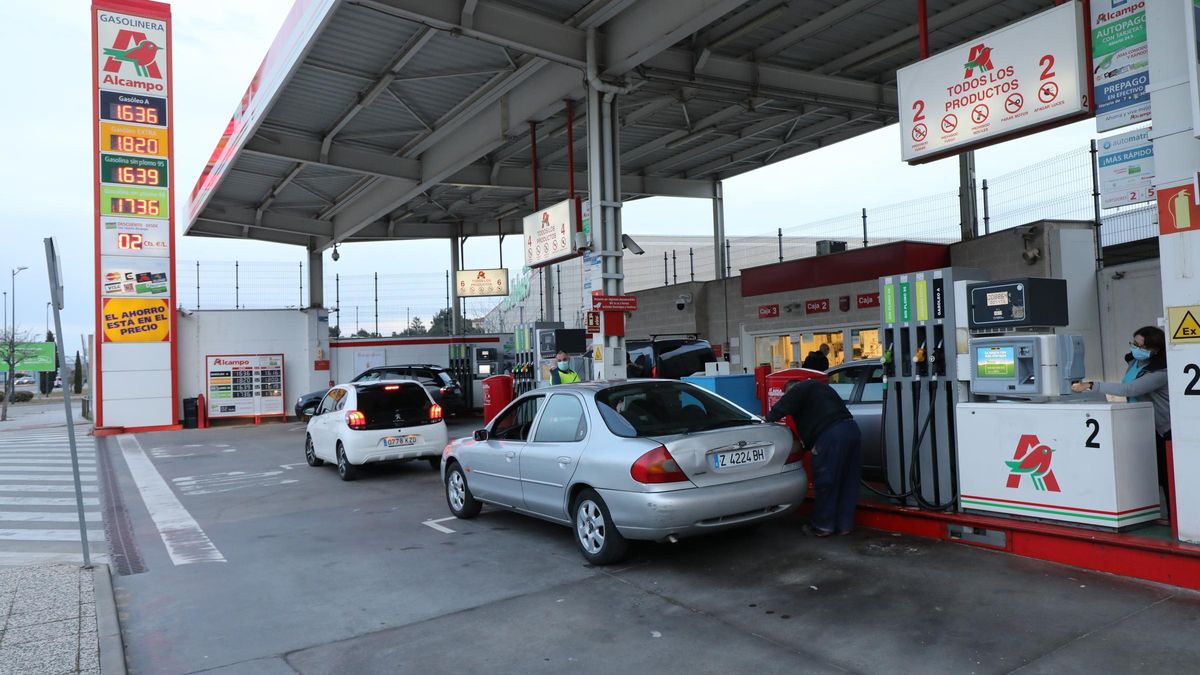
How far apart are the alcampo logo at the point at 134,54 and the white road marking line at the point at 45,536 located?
698 inches

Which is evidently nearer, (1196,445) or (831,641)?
(831,641)

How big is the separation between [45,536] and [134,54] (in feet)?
60.4

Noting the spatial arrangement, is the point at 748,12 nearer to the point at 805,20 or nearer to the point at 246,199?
the point at 805,20

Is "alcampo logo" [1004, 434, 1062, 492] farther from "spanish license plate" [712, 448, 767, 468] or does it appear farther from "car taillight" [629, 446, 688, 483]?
"car taillight" [629, 446, 688, 483]

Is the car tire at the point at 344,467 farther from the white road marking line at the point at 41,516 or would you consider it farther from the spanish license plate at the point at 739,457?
the spanish license plate at the point at 739,457

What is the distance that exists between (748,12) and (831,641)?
10.6 m

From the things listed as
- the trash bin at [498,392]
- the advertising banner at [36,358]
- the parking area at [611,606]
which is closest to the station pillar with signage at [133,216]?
the trash bin at [498,392]

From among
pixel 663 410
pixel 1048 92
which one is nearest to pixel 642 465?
pixel 663 410

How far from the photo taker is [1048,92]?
7.01 metres

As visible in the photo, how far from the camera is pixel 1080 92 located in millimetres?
6809

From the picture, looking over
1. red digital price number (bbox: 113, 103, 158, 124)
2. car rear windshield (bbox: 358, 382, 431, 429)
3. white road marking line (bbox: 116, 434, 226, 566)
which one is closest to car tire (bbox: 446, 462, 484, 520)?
white road marking line (bbox: 116, 434, 226, 566)

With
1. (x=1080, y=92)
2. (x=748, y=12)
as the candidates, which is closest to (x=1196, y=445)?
(x=1080, y=92)

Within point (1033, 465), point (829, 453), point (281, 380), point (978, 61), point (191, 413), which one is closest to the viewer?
point (1033, 465)

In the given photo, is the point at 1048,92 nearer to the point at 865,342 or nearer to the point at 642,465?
the point at 642,465
